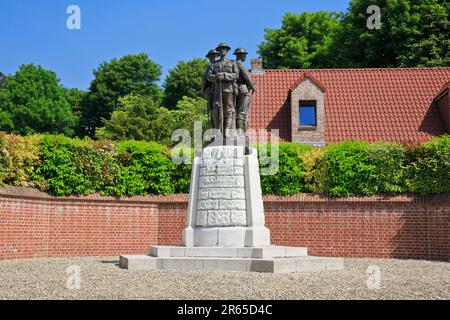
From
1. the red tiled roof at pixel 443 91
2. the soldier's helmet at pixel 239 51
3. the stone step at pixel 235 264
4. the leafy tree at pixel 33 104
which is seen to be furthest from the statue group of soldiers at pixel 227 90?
the leafy tree at pixel 33 104

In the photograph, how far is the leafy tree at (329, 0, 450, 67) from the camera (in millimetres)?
28734

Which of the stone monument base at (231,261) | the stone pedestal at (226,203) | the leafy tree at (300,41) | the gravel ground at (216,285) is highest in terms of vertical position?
the leafy tree at (300,41)

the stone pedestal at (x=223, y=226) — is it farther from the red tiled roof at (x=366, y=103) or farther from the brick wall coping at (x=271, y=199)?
the red tiled roof at (x=366, y=103)

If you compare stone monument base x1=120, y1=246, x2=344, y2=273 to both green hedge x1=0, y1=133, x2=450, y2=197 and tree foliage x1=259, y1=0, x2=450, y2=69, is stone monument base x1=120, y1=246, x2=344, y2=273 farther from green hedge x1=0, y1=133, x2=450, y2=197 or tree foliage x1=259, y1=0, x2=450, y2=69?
tree foliage x1=259, y1=0, x2=450, y2=69

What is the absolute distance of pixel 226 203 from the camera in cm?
1269

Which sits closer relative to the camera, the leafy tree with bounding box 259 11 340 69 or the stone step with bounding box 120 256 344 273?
the stone step with bounding box 120 256 344 273

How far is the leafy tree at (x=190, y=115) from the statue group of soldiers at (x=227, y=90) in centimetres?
1815

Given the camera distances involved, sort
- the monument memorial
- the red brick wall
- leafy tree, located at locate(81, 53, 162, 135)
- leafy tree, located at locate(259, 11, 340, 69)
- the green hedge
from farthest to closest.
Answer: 1. leafy tree, located at locate(81, 53, 162, 135)
2. leafy tree, located at locate(259, 11, 340, 69)
3. the green hedge
4. the red brick wall
5. the monument memorial

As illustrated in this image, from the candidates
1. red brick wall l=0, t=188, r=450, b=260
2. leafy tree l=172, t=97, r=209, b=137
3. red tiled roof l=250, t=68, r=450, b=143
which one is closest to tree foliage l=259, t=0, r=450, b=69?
red tiled roof l=250, t=68, r=450, b=143

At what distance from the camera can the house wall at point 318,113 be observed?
2247 centimetres

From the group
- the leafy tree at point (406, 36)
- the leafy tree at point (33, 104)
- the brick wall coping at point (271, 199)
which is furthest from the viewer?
the leafy tree at point (33, 104)

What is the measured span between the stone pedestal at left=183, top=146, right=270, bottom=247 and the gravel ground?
1.97 m

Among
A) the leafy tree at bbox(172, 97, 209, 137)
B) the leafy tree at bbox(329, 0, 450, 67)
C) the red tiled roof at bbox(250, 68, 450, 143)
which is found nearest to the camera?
the red tiled roof at bbox(250, 68, 450, 143)

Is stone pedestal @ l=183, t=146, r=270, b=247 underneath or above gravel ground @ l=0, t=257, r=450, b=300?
above
